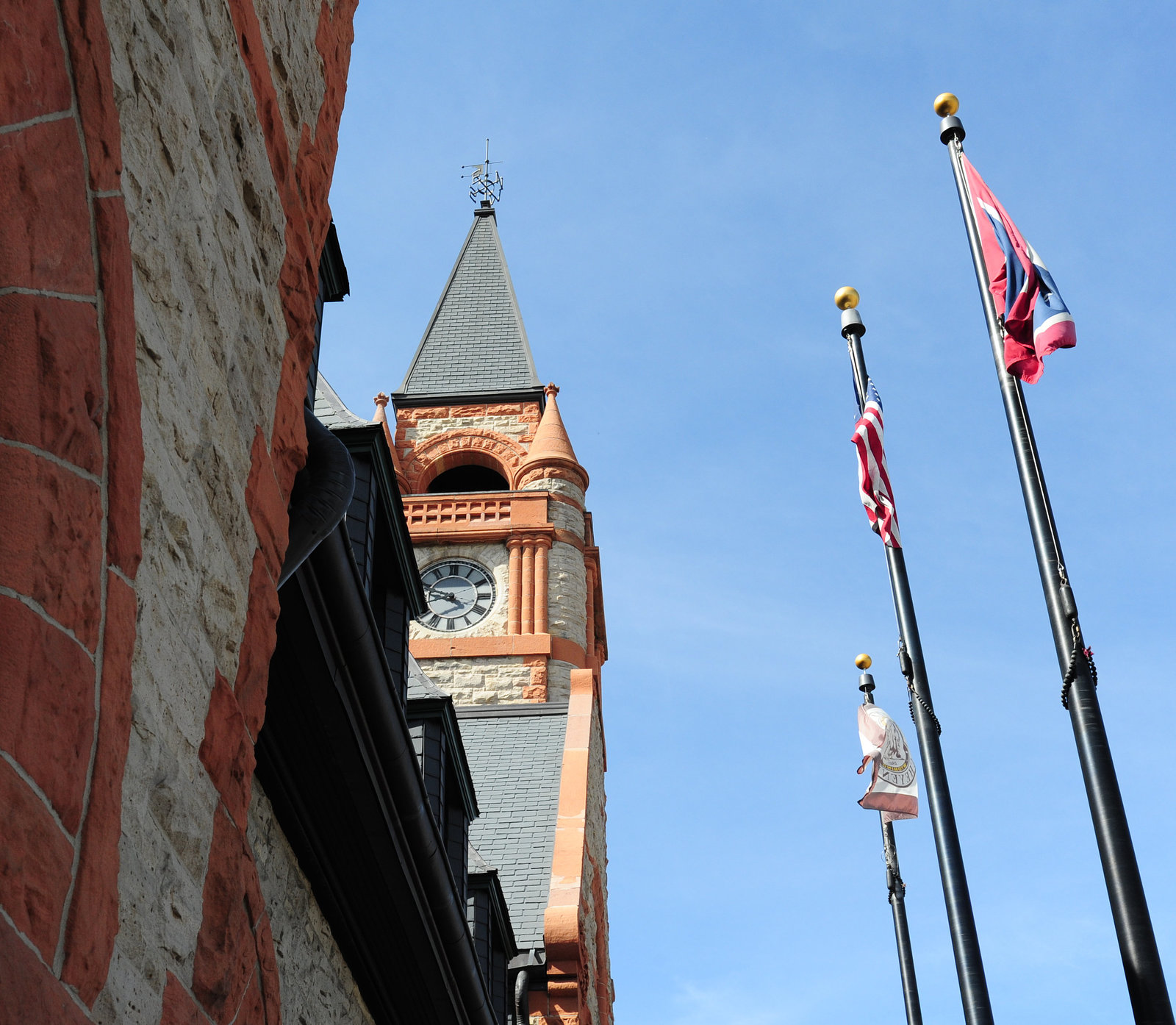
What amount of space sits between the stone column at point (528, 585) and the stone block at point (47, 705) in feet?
87.5

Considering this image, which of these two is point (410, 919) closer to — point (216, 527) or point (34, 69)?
point (216, 527)

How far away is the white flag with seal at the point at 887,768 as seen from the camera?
1398 centimetres

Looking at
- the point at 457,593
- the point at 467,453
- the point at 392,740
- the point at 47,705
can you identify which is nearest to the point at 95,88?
the point at 47,705

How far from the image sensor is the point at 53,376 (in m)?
2.87

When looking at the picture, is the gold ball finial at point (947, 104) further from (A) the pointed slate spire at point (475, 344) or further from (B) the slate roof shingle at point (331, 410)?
(A) the pointed slate spire at point (475, 344)

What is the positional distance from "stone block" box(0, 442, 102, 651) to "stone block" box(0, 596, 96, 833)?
51mm

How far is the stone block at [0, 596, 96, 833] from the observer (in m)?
2.63

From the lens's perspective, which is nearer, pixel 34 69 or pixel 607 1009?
pixel 34 69

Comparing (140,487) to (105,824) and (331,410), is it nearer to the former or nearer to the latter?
(105,824)

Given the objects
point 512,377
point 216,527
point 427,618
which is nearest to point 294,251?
point 216,527

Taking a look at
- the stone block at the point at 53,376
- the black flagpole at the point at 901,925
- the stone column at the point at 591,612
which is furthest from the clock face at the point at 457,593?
the stone block at the point at 53,376

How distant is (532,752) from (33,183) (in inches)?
754

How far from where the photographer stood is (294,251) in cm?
502

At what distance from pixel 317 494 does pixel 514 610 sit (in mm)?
24722
